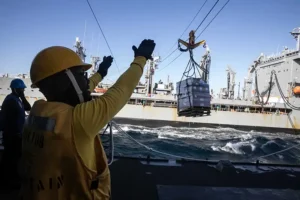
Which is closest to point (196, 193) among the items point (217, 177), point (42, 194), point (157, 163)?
point (217, 177)

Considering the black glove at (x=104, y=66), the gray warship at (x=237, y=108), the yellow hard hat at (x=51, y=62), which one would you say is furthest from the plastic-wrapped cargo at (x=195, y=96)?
the gray warship at (x=237, y=108)

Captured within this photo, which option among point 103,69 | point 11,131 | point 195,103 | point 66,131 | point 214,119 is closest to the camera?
point 66,131

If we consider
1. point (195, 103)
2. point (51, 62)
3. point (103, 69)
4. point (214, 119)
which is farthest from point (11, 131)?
point (214, 119)

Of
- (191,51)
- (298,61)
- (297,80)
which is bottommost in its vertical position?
(191,51)

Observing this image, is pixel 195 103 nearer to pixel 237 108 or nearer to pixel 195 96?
pixel 195 96

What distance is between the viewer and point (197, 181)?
353 cm

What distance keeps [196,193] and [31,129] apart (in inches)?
101

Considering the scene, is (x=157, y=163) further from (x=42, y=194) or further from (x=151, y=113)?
(x=151, y=113)

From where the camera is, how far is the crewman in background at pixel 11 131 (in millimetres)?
2916

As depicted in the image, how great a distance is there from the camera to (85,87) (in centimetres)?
114

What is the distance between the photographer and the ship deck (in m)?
3.04

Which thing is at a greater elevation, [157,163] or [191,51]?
[191,51]

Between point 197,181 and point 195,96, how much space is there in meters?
3.05

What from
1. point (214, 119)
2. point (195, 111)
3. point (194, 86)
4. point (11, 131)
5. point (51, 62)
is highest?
point (194, 86)
